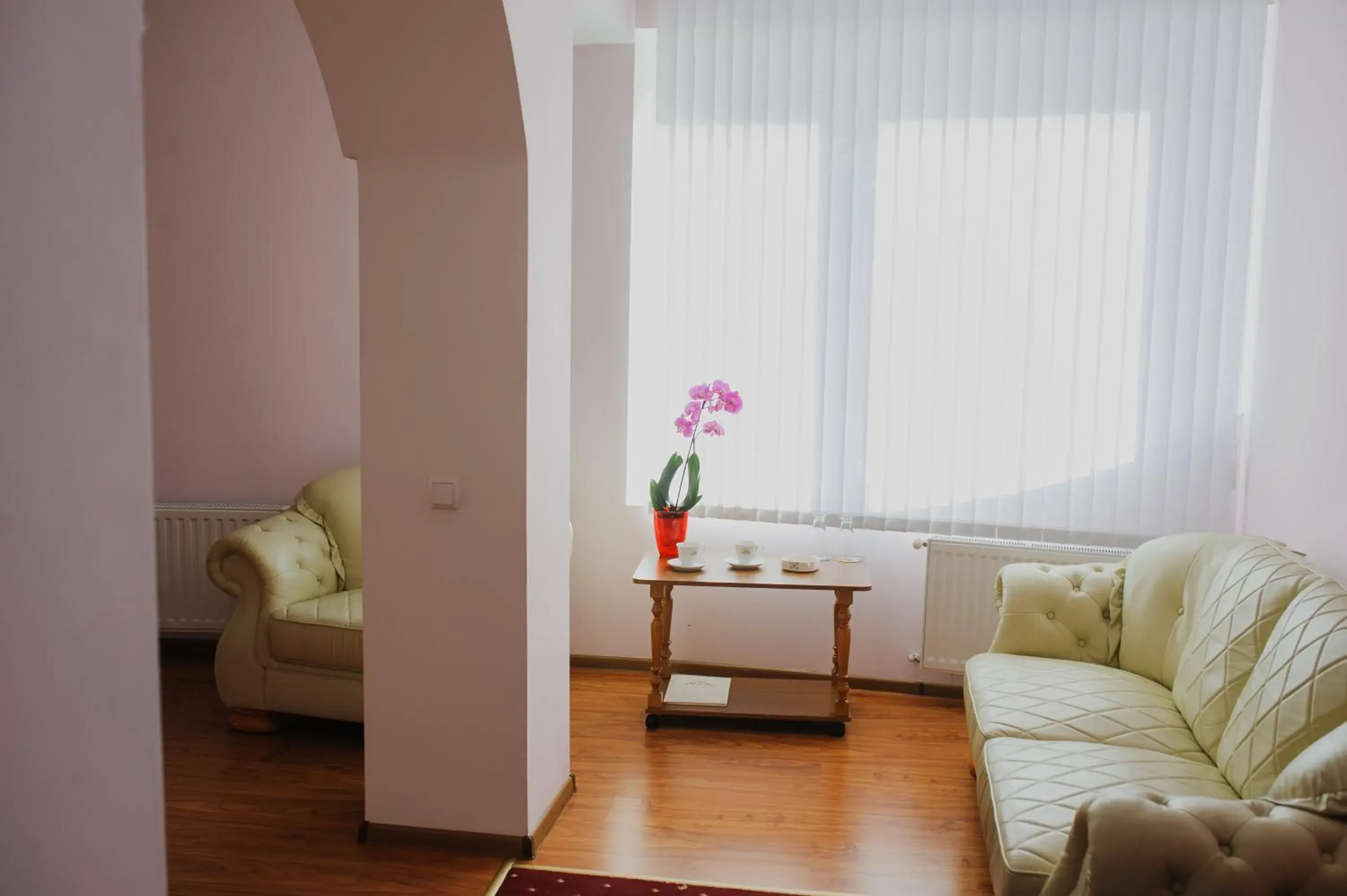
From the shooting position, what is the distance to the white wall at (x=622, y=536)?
4113 millimetres

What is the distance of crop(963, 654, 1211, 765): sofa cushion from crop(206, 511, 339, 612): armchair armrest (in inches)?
94.7

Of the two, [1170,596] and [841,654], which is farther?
[841,654]

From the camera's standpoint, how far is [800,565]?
3748 millimetres

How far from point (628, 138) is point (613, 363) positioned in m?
0.94

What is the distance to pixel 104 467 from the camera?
2.86 feet

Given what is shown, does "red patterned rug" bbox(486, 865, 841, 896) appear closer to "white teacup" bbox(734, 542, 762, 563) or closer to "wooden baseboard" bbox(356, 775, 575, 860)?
"wooden baseboard" bbox(356, 775, 575, 860)

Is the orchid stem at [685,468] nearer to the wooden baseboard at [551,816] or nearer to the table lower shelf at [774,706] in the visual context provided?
the table lower shelf at [774,706]

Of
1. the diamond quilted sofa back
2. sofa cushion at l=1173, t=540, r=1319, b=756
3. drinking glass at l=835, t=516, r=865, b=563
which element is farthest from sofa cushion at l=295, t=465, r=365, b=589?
sofa cushion at l=1173, t=540, r=1319, b=756

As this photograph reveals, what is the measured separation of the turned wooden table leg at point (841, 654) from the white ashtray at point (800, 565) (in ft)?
0.50

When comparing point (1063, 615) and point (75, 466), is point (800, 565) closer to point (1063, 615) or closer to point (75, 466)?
point (1063, 615)

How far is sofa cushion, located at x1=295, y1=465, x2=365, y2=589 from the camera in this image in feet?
12.9

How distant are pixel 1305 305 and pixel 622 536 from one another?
105 inches

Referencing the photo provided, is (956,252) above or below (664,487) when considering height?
above

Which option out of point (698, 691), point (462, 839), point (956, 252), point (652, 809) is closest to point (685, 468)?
point (698, 691)
